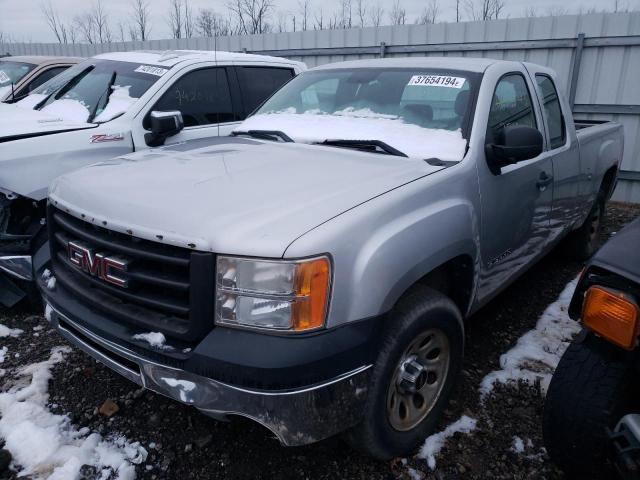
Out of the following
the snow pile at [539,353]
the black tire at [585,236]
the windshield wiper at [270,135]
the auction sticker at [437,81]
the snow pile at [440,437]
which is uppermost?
the auction sticker at [437,81]

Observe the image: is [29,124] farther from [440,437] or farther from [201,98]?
[440,437]

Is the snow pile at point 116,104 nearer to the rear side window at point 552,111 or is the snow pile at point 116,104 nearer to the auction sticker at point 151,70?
the auction sticker at point 151,70

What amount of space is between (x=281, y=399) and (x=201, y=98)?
3.63 metres

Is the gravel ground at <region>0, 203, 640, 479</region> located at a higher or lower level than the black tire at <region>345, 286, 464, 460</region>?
lower

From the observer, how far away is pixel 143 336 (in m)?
1.96

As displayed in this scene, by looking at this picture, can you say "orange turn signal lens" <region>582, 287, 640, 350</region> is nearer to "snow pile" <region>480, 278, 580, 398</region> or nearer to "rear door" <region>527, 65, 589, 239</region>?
"snow pile" <region>480, 278, 580, 398</region>

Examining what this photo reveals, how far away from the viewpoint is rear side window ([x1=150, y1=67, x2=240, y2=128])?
4.45 metres

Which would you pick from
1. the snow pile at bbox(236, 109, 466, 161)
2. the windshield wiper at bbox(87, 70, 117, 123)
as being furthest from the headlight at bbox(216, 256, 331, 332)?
the windshield wiper at bbox(87, 70, 117, 123)

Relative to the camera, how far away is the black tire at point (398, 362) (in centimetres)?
199

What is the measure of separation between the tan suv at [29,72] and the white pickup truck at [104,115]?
1.90 metres

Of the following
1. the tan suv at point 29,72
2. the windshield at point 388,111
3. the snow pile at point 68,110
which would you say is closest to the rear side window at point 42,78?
the tan suv at point 29,72

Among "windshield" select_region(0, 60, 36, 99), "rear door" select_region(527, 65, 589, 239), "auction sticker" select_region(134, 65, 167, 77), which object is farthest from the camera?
"windshield" select_region(0, 60, 36, 99)

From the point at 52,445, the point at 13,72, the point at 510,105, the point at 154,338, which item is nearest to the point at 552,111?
the point at 510,105

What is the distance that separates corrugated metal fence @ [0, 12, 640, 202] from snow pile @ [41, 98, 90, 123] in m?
3.29
